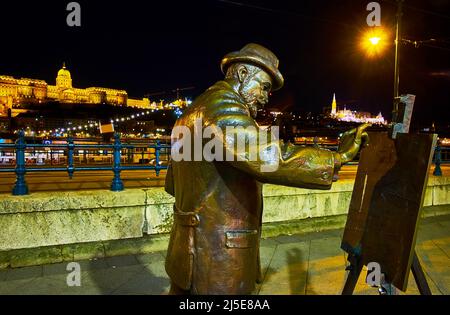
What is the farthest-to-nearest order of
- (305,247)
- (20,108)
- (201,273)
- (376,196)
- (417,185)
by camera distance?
1. (20,108)
2. (305,247)
3. (376,196)
4. (417,185)
5. (201,273)

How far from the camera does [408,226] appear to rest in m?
2.54

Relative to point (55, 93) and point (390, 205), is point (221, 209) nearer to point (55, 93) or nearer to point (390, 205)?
point (390, 205)

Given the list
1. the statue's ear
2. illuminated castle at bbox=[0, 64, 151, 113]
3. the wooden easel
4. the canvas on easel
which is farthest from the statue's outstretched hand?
illuminated castle at bbox=[0, 64, 151, 113]

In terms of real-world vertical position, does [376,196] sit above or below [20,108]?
below

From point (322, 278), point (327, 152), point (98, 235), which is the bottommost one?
point (322, 278)

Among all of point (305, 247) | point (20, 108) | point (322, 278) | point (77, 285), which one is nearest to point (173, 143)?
point (77, 285)

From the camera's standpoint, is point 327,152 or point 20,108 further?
point 20,108

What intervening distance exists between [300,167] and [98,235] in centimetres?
435

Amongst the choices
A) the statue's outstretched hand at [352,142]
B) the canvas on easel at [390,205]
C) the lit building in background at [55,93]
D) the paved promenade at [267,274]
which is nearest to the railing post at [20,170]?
the paved promenade at [267,274]

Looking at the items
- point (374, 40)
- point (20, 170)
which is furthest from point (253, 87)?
point (374, 40)

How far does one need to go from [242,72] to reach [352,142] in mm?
808

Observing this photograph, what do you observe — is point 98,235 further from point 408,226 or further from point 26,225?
point 408,226

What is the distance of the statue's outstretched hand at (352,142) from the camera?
2.25 m

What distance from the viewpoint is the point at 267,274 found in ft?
17.0
